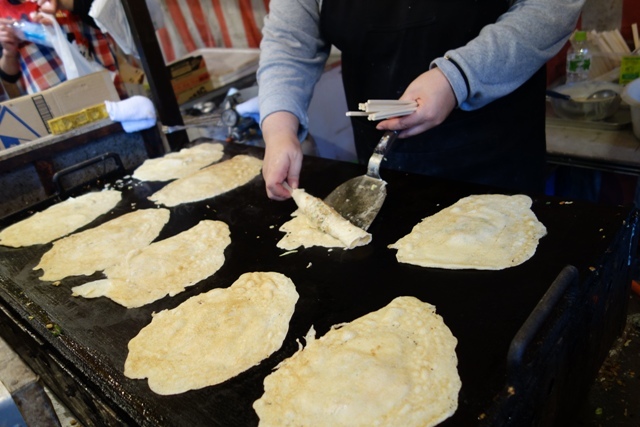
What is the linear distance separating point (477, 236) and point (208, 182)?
4.09 ft

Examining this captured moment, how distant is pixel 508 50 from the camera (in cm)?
155

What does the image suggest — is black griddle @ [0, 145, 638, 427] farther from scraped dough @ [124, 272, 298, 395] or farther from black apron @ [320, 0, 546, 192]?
black apron @ [320, 0, 546, 192]

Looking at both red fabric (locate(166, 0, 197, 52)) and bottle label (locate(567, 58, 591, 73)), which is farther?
red fabric (locate(166, 0, 197, 52))

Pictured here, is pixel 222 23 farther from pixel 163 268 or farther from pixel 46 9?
pixel 163 268

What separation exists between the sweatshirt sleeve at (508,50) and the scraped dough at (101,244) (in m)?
1.27

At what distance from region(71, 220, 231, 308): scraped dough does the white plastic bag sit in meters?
1.77

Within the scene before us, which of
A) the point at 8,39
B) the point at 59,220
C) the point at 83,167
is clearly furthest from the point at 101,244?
the point at 8,39

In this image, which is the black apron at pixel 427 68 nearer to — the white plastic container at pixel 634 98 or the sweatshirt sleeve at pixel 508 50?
the sweatshirt sleeve at pixel 508 50

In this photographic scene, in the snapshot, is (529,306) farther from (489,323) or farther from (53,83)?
(53,83)

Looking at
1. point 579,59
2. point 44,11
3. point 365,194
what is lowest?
point 579,59

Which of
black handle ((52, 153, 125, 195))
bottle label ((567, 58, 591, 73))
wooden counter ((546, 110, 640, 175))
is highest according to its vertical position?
black handle ((52, 153, 125, 195))

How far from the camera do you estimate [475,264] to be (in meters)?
1.36

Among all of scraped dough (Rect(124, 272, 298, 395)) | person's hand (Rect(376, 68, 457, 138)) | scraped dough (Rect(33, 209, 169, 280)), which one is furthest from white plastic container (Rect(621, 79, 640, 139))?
scraped dough (Rect(33, 209, 169, 280))

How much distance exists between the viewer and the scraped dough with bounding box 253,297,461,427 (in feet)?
3.36
